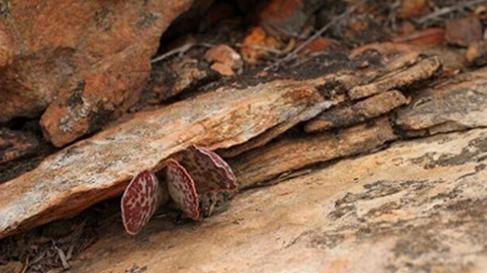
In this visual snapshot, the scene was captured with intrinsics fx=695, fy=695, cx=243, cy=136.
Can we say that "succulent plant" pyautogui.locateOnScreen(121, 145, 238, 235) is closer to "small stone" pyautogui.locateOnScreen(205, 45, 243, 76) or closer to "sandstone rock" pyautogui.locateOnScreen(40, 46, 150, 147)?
"sandstone rock" pyautogui.locateOnScreen(40, 46, 150, 147)

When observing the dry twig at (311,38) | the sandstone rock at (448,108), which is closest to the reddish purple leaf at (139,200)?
the dry twig at (311,38)

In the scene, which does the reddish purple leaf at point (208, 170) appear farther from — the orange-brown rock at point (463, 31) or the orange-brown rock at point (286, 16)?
the orange-brown rock at point (463, 31)

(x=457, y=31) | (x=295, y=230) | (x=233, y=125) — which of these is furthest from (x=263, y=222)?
(x=457, y=31)

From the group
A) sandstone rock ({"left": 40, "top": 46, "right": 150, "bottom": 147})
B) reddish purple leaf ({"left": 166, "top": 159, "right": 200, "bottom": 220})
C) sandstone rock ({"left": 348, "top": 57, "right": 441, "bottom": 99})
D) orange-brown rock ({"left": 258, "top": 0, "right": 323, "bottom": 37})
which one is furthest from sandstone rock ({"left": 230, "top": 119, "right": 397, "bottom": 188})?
orange-brown rock ({"left": 258, "top": 0, "right": 323, "bottom": 37})

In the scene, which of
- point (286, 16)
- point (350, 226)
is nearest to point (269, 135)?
point (350, 226)

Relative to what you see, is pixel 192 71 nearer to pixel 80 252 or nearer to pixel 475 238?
pixel 80 252

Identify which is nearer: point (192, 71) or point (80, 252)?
point (80, 252)
